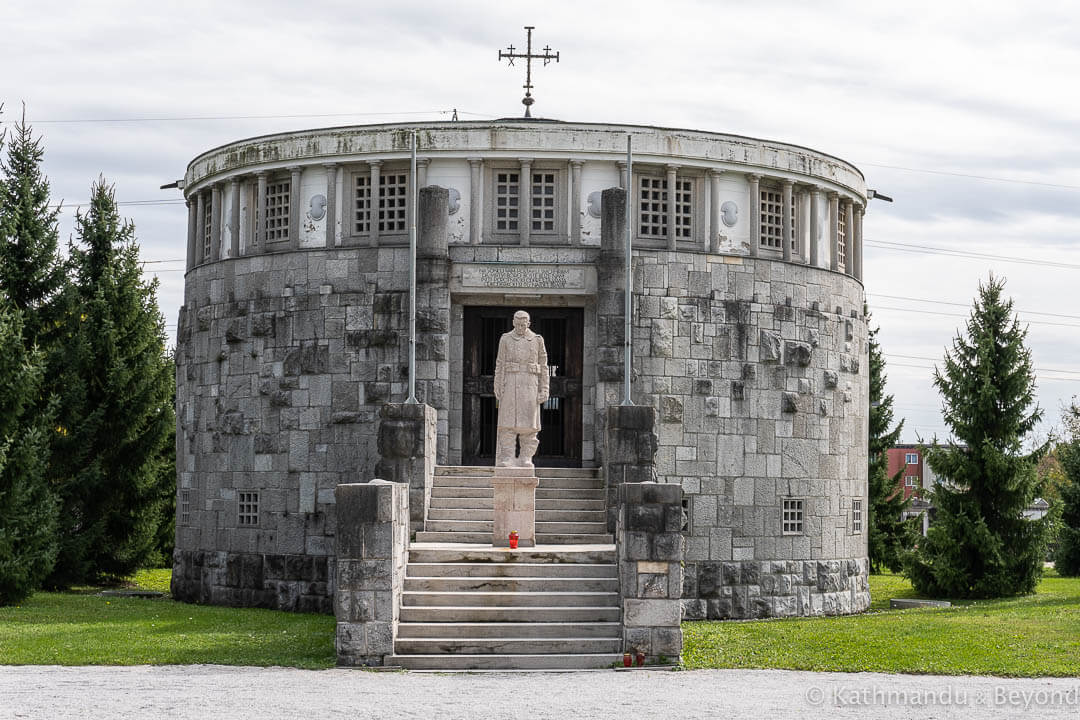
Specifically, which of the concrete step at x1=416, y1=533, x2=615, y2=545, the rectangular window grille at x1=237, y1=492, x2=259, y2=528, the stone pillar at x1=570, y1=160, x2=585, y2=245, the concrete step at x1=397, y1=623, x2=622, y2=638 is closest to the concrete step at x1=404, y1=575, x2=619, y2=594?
the concrete step at x1=397, y1=623, x2=622, y2=638

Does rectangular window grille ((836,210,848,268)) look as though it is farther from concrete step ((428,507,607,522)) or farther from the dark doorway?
concrete step ((428,507,607,522))

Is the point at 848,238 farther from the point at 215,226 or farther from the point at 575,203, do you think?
the point at 215,226

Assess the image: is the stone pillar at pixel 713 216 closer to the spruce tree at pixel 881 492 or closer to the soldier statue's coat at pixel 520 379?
the soldier statue's coat at pixel 520 379

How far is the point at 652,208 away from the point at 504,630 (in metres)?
9.62

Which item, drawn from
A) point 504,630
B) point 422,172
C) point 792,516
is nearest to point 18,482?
point 422,172

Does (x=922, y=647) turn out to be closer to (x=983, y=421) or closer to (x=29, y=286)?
(x=983, y=421)

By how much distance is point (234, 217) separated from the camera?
82.1 ft

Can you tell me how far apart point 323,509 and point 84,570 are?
311 inches

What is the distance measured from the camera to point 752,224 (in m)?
23.9

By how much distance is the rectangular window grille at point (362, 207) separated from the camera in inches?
933

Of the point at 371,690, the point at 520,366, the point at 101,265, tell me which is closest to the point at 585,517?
the point at 520,366

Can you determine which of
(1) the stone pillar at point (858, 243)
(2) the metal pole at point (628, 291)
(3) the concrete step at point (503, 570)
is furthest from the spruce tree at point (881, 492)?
(3) the concrete step at point (503, 570)

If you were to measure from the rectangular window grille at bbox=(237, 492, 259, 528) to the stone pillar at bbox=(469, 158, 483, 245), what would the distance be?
19.1 feet

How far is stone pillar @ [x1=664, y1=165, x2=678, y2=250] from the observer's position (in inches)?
923
